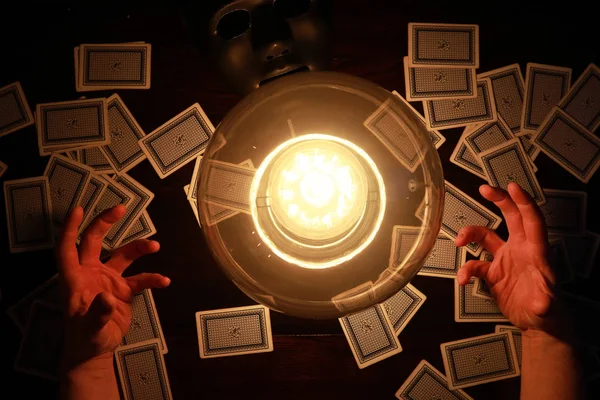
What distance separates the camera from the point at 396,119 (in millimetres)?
767

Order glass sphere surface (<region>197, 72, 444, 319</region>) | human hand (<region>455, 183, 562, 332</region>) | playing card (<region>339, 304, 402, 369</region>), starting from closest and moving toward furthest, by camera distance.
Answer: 1. glass sphere surface (<region>197, 72, 444, 319</region>)
2. human hand (<region>455, 183, 562, 332</region>)
3. playing card (<region>339, 304, 402, 369</region>)

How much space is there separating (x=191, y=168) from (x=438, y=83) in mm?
724

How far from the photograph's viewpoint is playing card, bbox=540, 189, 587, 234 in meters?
1.39

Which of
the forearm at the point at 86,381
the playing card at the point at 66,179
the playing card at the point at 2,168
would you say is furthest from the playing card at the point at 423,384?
the playing card at the point at 2,168

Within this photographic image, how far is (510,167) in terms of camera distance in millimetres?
1389

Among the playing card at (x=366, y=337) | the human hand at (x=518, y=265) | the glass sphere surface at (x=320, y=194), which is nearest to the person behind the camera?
the glass sphere surface at (x=320, y=194)

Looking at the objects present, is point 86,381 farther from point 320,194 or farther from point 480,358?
point 480,358

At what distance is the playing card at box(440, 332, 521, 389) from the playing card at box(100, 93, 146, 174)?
39.5 inches

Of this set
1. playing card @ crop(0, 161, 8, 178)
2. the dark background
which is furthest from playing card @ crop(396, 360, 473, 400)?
playing card @ crop(0, 161, 8, 178)

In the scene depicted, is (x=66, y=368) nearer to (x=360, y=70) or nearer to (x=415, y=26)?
(x=360, y=70)

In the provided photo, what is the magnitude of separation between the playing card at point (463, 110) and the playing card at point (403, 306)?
0.46m

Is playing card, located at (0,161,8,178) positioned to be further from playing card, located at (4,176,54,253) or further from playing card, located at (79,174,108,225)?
playing card, located at (79,174,108,225)

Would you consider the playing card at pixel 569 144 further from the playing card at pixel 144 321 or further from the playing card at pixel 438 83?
the playing card at pixel 144 321

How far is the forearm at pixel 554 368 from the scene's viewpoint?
50.3 inches
